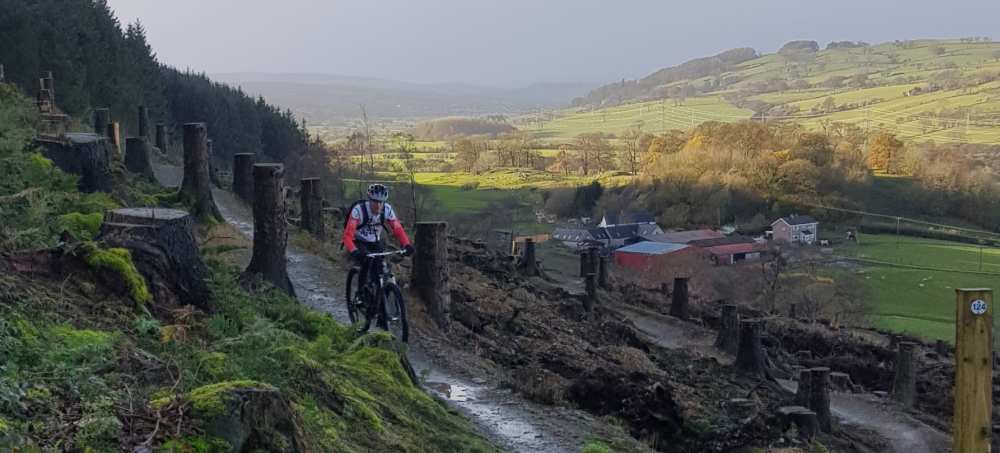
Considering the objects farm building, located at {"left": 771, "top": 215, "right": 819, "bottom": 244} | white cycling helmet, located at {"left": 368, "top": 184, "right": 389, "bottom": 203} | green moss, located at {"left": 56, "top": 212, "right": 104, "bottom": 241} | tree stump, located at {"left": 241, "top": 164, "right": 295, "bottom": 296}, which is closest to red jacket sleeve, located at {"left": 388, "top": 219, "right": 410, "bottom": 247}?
white cycling helmet, located at {"left": 368, "top": 184, "right": 389, "bottom": 203}

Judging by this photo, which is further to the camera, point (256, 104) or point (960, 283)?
point (256, 104)

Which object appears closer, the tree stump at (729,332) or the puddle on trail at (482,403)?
the puddle on trail at (482,403)

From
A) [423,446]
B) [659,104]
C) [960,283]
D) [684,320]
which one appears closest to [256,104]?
[684,320]

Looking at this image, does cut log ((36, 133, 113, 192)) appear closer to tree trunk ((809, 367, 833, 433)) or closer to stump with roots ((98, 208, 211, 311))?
stump with roots ((98, 208, 211, 311))

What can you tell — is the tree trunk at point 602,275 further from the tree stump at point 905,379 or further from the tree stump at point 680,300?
the tree stump at point 905,379

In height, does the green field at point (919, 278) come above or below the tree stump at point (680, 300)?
below

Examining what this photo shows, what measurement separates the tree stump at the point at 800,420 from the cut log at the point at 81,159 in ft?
33.3

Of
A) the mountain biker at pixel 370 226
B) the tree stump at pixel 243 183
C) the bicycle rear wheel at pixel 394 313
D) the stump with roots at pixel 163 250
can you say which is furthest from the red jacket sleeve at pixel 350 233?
the tree stump at pixel 243 183

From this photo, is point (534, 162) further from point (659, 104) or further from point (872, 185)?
Result: point (659, 104)

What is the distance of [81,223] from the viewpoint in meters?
8.59

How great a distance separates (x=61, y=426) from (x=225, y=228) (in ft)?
Result: 44.0

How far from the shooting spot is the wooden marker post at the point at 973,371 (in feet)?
15.4

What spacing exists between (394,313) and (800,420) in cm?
726

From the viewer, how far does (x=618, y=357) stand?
16500 mm
